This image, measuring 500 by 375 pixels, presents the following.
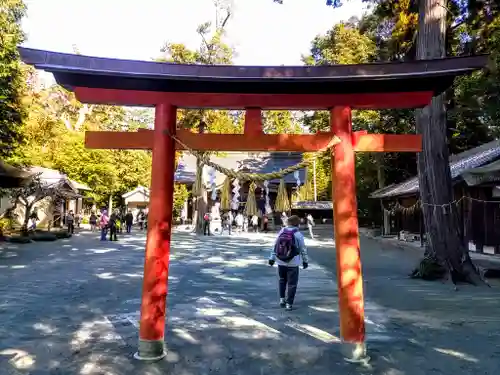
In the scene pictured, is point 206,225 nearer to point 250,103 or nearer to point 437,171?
point 437,171

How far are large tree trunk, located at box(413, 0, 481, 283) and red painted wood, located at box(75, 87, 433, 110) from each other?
247 inches

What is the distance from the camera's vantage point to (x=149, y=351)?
500 cm

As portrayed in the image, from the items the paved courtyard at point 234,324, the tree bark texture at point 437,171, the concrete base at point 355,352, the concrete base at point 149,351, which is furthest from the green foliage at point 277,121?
the concrete base at point 149,351

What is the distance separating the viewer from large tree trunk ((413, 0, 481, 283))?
432 inches

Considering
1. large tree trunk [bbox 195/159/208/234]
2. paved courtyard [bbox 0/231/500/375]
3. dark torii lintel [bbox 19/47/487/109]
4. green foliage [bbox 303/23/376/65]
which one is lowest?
paved courtyard [bbox 0/231/500/375]

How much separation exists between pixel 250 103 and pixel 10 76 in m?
16.3

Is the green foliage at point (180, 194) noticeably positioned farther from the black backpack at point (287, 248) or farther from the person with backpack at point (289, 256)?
the black backpack at point (287, 248)

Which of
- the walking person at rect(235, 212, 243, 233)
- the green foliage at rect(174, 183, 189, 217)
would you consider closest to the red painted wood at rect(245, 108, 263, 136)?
the walking person at rect(235, 212, 243, 233)

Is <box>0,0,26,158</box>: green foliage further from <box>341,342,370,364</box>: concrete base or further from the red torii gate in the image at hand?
<box>341,342,370,364</box>: concrete base

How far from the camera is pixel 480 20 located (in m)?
13.2

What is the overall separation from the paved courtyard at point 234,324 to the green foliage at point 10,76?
858 centimetres

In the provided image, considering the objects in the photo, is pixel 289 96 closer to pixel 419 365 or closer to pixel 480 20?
pixel 419 365

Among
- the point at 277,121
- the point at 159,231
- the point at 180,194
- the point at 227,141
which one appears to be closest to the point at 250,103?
the point at 227,141

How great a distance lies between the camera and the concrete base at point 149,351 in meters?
4.98
